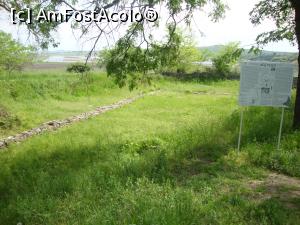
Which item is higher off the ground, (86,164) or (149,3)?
(149,3)

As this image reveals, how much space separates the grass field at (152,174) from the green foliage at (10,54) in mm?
8274

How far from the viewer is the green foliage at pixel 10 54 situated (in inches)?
761

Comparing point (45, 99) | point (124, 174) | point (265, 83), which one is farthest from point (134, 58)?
point (45, 99)

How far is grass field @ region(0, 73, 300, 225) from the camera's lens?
4.91 metres

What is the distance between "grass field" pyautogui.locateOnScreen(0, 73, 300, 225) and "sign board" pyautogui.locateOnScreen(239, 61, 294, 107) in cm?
107

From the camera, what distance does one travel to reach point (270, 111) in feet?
39.1

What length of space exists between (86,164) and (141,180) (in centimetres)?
211

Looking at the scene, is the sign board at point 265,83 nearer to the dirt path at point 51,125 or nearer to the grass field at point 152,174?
the grass field at point 152,174

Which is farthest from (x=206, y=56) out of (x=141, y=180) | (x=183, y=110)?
(x=141, y=180)

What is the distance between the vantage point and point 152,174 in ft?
21.2

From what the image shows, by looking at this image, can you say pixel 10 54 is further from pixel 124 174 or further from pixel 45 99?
pixel 124 174

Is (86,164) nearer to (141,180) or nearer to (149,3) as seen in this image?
(141,180)

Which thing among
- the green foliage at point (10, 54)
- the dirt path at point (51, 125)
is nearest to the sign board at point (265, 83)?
the dirt path at point (51, 125)

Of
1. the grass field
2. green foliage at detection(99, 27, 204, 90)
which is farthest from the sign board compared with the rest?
green foliage at detection(99, 27, 204, 90)
